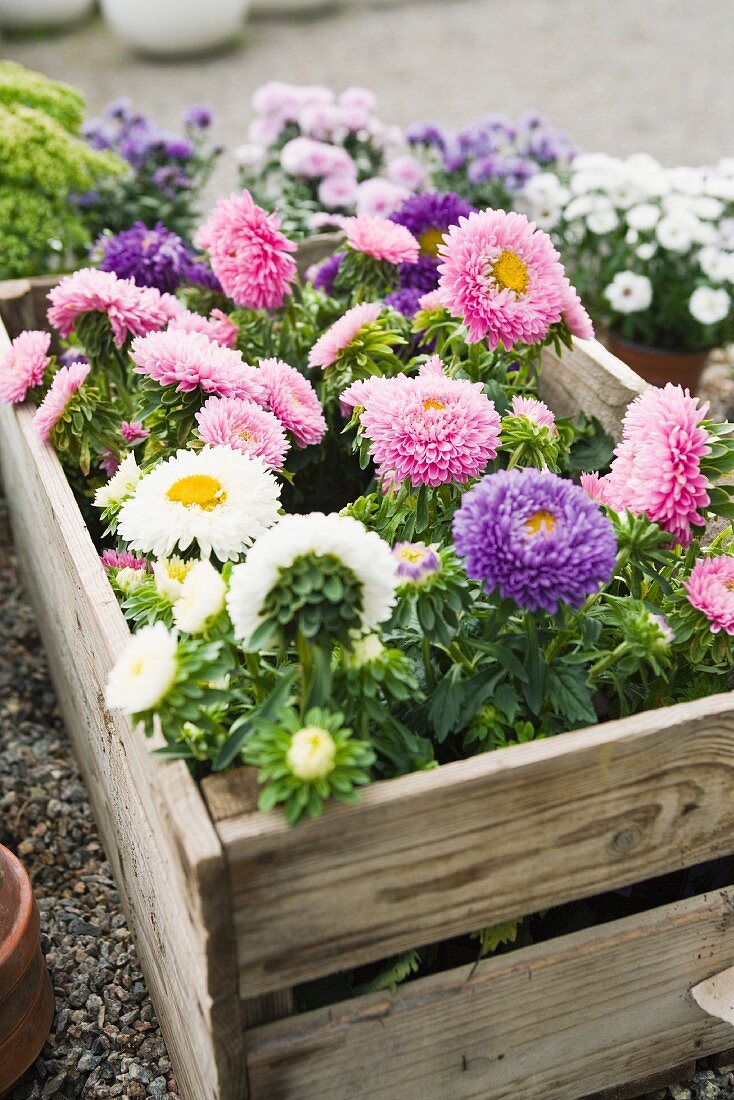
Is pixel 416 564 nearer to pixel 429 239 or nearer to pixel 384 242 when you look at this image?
pixel 384 242

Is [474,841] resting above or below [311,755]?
below

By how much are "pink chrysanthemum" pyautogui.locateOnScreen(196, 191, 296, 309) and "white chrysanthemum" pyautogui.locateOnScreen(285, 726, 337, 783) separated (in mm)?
964

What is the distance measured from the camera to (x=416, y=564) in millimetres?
1185

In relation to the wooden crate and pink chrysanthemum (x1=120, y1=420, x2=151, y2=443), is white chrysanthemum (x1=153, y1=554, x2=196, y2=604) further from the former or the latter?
pink chrysanthemum (x1=120, y1=420, x2=151, y2=443)

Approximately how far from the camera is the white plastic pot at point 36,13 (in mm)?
7883

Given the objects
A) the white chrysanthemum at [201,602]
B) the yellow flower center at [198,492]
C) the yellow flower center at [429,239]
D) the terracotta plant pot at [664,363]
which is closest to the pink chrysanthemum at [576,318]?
the yellow flower center at [429,239]

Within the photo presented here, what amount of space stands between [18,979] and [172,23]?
24.6 ft

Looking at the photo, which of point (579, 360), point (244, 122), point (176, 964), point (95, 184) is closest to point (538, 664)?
point (176, 964)

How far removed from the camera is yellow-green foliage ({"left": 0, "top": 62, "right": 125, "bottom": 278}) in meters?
2.76

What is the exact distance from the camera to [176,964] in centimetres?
135

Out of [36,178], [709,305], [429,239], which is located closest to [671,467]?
[429,239]

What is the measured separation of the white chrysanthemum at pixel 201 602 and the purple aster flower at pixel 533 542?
0.27 metres

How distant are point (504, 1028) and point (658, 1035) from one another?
290mm

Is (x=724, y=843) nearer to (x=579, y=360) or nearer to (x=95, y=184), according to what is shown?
(x=579, y=360)
